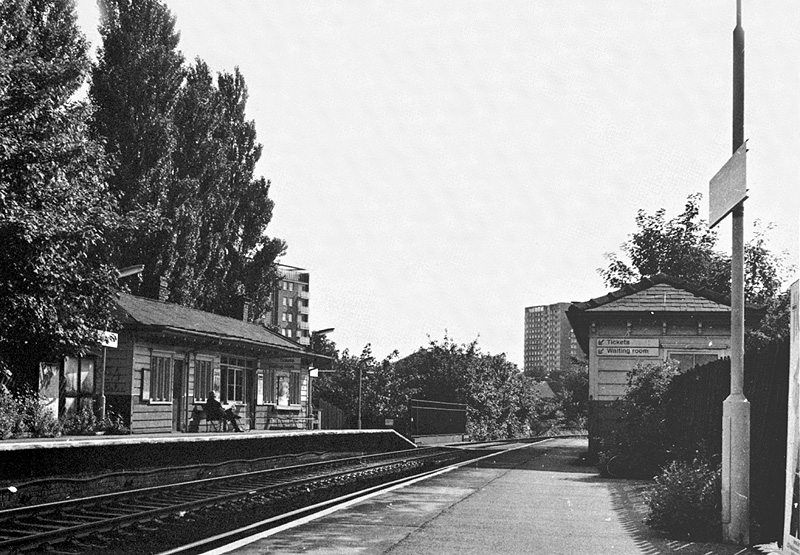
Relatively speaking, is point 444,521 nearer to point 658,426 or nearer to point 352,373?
point 658,426

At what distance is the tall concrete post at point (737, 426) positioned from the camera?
9.27m

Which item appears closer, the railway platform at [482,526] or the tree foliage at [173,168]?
the railway platform at [482,526]

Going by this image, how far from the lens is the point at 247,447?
24.9m

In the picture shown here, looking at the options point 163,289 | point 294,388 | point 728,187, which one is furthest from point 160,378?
point 728,187

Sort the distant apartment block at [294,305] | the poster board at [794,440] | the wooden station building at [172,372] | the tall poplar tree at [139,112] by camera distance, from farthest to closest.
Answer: the distant apartment block at [294,305], the tall poplar tree at [139,112], the wooden station building at [172,372], the poster board at [794,440]

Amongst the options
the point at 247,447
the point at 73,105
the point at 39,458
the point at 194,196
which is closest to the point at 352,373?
the point at 194,196

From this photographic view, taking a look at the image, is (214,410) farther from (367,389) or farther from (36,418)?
(367,389)

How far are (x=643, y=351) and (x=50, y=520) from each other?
1602cm

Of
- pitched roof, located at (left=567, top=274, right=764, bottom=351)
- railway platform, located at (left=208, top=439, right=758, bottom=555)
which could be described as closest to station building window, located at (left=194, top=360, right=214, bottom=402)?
pitched roof, located at (left=567, top=274, right=764, bottom=351)

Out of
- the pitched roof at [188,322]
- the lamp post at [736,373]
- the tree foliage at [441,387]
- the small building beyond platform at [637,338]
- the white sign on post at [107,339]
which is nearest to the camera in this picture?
the lamp post at [736,373]

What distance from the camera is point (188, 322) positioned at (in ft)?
100

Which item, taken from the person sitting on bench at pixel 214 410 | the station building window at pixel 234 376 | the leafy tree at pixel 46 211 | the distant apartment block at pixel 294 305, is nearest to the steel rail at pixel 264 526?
the leafy tree at pixel 46 211

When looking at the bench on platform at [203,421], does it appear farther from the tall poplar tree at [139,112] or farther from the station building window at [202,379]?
the tall poplar tree at [139,112]

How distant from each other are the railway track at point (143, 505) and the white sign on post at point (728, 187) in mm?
6941
